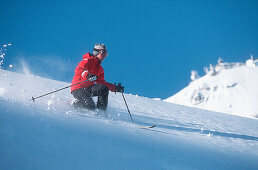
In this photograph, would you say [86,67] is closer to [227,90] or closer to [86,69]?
[86,69]

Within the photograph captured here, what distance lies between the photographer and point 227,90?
136 meters

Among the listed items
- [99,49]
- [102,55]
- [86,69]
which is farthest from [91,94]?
[99,49]

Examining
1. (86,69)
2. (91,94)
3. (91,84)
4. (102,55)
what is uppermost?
(102,55)

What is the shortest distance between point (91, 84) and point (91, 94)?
10.2 inches

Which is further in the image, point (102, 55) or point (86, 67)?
point (102, 55)

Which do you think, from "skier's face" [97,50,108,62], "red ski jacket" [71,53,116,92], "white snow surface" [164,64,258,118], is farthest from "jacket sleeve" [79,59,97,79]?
"white snow surface" [164,64,258,118]

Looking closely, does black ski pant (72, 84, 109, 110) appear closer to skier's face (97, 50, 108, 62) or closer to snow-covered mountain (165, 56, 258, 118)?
skier's face (97, 50, 108, 62)

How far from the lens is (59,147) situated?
1.84 meters

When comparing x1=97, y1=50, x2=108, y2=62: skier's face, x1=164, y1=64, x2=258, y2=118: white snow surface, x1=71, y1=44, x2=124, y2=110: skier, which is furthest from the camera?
x1=164, y1=64, x2=258, y2=118: white snow surface

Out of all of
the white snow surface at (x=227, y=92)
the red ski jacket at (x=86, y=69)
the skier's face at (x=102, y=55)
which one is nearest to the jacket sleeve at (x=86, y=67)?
the red ski jacket at (x=86, y=69)

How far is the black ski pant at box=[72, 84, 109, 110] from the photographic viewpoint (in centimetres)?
450

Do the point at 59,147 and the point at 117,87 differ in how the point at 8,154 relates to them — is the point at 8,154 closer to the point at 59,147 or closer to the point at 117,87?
the point at 59,147

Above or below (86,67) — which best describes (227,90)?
above

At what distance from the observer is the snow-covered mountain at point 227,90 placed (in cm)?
11407
